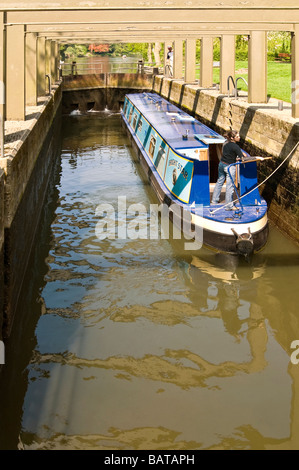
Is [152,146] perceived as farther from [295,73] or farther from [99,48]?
[99,48]

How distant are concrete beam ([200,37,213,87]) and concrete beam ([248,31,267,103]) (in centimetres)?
643

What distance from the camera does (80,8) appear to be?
9531 millimetres

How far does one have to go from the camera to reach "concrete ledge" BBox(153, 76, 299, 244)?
11.2 metres

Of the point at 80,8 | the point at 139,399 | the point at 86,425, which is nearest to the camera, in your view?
the point at 86,425

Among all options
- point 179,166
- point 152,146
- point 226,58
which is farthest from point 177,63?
point 179,166

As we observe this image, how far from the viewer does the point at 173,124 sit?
15.2 m

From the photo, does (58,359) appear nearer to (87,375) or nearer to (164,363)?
(87,375)

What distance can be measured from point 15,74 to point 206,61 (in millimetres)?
10881

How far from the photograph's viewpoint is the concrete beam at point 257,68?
629 inches

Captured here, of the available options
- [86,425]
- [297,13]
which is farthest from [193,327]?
[297,13]

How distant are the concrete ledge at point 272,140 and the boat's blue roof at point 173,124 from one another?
104 centimetres

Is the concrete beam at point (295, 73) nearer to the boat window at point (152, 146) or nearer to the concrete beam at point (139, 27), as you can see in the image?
→ the concrete beam at point (139, 27)

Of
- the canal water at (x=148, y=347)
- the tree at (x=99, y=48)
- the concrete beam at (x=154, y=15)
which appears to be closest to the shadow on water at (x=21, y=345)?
the canal water at (x=148, y=347)

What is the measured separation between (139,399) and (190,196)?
5683mm
